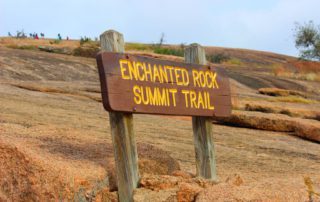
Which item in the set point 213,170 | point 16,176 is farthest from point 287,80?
point 16,176

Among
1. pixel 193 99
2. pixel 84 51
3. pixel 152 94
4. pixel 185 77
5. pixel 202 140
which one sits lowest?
pixel 202 140

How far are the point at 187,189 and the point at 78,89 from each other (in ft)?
28.8

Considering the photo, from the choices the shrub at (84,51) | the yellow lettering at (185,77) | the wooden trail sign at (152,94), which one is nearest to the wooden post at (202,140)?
the wooden trail sign at (152,94)

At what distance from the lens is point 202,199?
471 centimetres

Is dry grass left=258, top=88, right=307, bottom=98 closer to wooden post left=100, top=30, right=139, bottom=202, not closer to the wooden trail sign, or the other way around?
the wooden trail sign

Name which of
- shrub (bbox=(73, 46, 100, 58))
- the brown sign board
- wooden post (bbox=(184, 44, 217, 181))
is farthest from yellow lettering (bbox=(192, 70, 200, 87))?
shrub (bbox=(73, 46, 100, 58))

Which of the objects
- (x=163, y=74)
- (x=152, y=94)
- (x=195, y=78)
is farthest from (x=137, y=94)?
(x=195, y=78)

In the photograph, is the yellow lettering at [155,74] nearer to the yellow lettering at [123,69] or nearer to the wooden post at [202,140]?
the yellow lettering at [123,69]

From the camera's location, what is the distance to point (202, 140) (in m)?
6.21

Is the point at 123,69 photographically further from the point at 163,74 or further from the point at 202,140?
the point at 202,140

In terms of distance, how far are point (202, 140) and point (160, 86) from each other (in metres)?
0.92

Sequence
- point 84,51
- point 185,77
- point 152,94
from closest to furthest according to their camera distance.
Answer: point 152,94 < point 185,77 < point 84,51

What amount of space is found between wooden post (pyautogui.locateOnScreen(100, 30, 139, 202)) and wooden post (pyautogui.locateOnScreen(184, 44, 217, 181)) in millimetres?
1048

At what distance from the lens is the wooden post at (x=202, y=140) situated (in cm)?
607
